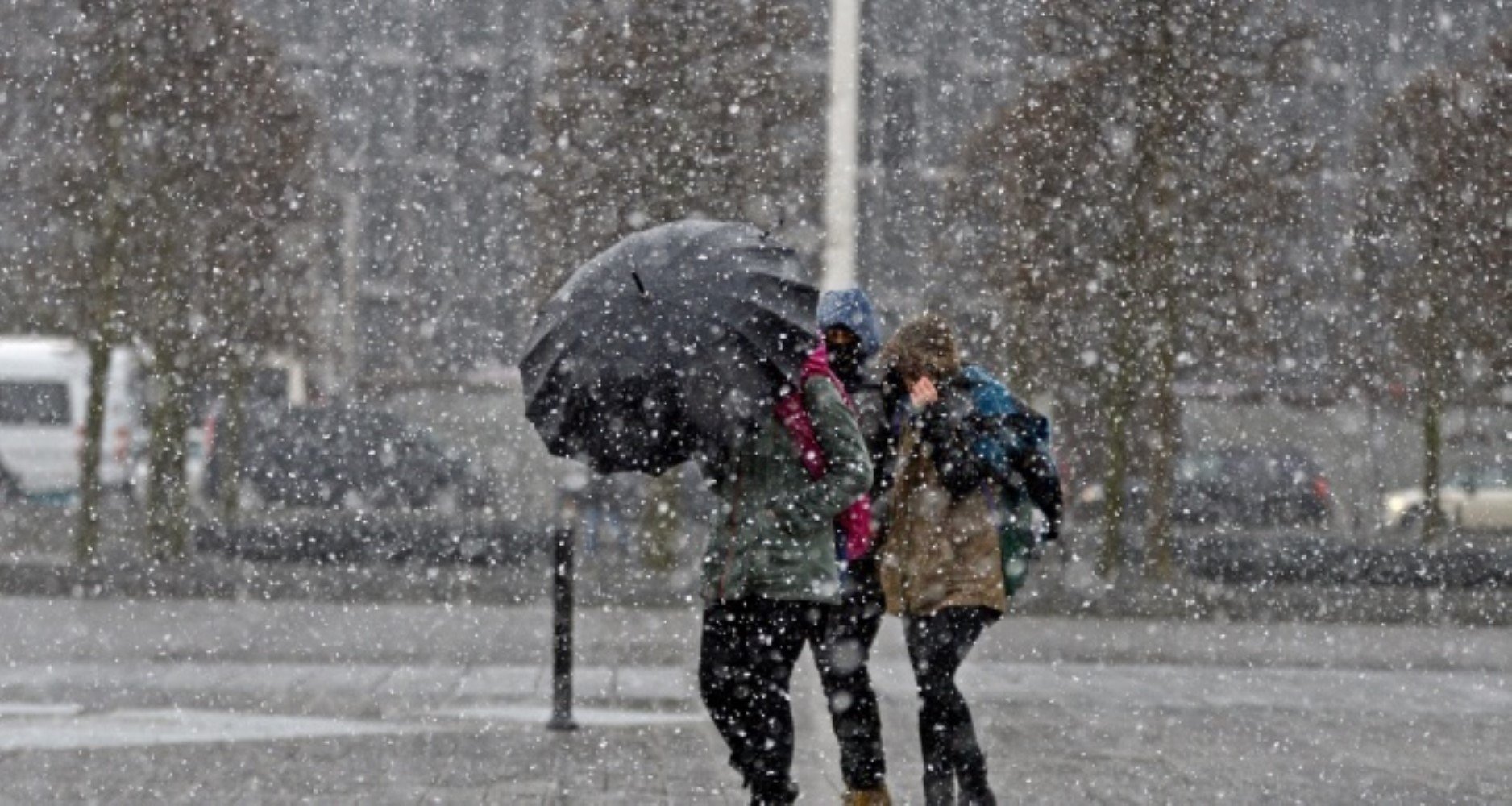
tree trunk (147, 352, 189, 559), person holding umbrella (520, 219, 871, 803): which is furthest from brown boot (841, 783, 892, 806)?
tree trunk (147, 352, 189, 559)

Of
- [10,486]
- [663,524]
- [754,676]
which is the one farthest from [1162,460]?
[10,486]

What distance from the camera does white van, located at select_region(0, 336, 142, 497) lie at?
139 ft

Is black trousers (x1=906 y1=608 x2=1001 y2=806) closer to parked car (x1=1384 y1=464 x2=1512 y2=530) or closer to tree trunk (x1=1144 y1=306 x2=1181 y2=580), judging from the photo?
tree trunk (x1=1144 y1=306 x2=1181 y2=580)

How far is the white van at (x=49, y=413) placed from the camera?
139 ft

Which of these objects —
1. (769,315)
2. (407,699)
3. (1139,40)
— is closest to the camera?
(769,315)

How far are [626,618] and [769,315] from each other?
12.4 metres

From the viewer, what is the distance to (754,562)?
720 centimetres

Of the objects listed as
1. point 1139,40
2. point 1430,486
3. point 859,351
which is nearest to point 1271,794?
point 859,351

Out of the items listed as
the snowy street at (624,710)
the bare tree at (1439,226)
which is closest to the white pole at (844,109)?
the bare tree at (1439,226)

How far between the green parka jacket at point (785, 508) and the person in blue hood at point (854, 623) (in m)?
0.66

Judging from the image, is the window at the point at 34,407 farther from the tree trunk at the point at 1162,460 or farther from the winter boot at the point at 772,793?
the winter boot at the point at 772,793

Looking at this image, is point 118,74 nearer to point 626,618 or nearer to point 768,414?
point 626,618

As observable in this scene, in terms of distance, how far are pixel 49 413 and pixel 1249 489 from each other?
1773 centimetres

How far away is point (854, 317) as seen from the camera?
8.05 metres
